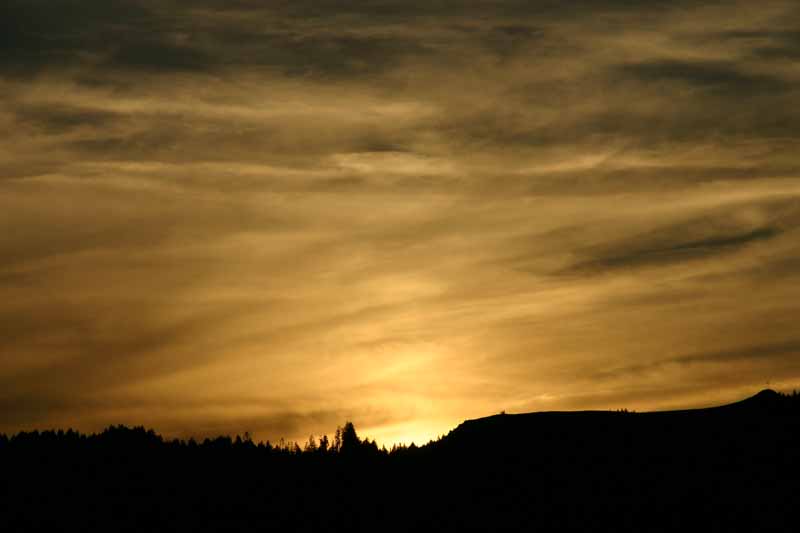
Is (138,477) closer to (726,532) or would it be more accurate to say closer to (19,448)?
(19,448)

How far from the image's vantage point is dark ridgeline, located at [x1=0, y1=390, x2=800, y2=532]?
4175 cm

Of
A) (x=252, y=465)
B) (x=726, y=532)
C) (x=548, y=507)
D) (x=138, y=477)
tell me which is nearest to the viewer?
(x=726, y=532)

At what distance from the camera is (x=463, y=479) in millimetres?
46312

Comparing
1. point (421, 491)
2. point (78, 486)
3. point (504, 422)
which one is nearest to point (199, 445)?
point (78, 486)

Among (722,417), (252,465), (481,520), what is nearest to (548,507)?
(481,520)

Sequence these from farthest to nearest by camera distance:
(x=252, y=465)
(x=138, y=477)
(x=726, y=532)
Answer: (x=252, y=465) < (x=138, y=477) < (x=726, y=532)

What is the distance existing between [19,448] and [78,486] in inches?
177

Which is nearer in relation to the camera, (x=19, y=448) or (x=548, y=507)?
(x=548, y=507)

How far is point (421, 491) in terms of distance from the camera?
152ft

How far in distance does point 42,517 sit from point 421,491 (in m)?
15.1

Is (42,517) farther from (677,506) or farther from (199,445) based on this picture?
(677,506)

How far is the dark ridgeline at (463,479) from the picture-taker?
41750 mm

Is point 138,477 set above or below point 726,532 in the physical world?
above

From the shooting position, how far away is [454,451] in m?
48.9
